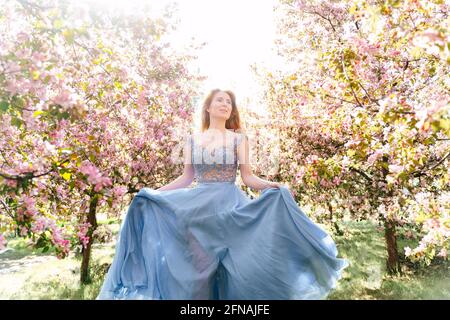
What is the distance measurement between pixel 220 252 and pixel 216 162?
123 cm

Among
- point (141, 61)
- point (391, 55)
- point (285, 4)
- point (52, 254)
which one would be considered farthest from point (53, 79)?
point (52, 254)

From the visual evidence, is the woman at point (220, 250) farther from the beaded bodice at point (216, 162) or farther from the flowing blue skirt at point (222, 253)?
the beaded bodice at point (216, 162)

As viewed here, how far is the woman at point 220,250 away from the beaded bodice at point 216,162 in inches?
12.7

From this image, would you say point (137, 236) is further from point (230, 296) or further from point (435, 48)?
point (435, 48)

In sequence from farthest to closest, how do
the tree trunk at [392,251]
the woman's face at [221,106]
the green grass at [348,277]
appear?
the tree trunk at [392,251] < the green grass at [348,277] < the woman's face at [221,106]

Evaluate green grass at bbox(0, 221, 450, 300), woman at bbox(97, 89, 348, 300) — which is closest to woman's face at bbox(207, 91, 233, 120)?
woman at bbox(97, 89, 348, 300)

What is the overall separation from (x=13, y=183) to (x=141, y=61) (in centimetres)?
557

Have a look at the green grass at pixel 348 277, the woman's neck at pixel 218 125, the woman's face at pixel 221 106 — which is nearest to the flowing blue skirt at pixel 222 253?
the woman's neck at pixel 218 125

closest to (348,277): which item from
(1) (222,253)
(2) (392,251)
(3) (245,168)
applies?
(2) (392,251)

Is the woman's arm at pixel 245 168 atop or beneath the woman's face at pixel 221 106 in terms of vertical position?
beneath

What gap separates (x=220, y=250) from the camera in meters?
4.15

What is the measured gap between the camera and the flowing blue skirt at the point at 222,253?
394cm

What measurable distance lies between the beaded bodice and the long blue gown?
17.9 inches

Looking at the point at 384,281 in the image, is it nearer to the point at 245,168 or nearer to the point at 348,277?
the point at 348,277
